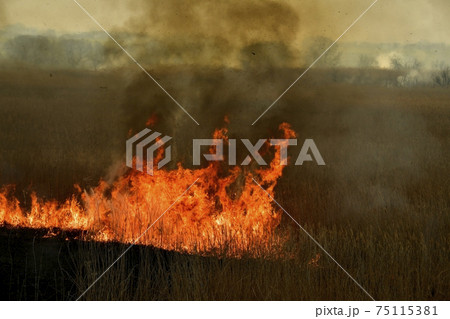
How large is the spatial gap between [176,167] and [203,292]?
6300mm

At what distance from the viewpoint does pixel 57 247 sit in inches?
401

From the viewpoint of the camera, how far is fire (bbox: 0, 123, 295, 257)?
10.8 meters

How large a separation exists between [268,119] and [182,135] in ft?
8.42

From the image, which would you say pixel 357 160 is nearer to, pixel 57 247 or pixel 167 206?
pixel 167 206

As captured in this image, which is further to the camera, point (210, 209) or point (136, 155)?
point (136, 155)

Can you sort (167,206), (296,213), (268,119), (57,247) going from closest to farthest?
(57,247)
(167,206)
(296,213)
(268,119)

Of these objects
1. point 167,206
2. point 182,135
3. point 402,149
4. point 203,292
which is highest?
point 402,149

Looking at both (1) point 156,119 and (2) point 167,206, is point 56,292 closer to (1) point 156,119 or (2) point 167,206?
(2) point 167,206

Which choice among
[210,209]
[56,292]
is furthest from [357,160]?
[56,292]

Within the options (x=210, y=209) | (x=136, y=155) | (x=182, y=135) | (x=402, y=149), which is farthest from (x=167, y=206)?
(x=402, y=149)

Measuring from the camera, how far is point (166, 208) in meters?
12.3

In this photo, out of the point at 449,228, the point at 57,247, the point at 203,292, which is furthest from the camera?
the point at 449,228

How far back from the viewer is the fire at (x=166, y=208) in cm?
1079

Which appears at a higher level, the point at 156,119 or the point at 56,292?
the point at 156,119
